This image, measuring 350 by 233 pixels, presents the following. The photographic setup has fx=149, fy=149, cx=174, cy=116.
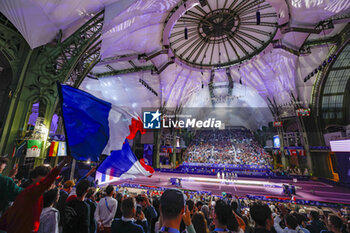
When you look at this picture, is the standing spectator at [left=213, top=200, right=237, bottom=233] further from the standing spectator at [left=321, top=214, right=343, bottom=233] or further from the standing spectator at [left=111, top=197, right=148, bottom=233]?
the standing spectator at [left=321, top=214, right=343, bottom=233]

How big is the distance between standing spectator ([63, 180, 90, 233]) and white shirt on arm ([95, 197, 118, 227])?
1.99 ft

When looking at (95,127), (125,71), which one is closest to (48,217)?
(95,127)

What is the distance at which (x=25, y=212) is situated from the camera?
6.56ft

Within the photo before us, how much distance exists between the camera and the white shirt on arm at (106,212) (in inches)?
129

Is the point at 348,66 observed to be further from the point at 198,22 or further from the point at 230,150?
the point at 230,150

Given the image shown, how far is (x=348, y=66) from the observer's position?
53.0 ft

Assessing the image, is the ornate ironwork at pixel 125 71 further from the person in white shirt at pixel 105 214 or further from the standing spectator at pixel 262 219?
the standing spectator at pixel 262 219

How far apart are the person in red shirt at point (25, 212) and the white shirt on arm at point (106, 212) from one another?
1.50m

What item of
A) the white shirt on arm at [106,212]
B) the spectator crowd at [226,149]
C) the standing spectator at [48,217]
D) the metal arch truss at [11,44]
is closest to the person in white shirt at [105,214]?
the white shirt on arm at [106,212]

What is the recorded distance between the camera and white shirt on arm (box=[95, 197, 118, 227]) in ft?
10.8

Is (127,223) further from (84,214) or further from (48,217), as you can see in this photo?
(48,217)

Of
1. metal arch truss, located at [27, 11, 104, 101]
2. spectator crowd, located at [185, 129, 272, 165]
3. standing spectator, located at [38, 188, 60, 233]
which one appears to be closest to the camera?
standing spectator, located at [38, 188, 60, 233]

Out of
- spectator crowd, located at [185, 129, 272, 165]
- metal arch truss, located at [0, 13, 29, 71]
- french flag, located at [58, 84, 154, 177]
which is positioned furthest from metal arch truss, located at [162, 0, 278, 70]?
spectator crowd, located at [185, 129, 272, 165]

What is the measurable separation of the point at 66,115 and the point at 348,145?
21.4 m
